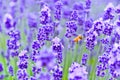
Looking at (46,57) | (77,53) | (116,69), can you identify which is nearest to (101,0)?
(77,53)

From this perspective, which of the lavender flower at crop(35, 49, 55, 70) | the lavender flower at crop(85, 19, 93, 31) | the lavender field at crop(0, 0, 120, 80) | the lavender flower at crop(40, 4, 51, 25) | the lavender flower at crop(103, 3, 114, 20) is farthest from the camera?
the lavender flower at crop(85, 19, 93, 31)

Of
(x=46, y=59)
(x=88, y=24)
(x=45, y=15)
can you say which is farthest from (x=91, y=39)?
(x=46, y=59)

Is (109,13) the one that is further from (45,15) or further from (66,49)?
(66,49)

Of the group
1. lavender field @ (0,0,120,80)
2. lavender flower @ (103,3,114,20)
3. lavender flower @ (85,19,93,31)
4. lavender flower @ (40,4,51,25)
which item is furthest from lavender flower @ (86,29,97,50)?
lavender flower @ (85,19,93,31)

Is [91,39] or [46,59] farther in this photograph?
[91,39]

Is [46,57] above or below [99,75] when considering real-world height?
above

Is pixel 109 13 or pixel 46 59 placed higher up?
pixel 109 13

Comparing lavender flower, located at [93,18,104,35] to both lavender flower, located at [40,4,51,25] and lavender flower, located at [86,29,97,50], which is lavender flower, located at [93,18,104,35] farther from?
lavender flower, located at [40,4,51,25]

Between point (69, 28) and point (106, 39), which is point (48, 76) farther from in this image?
point (69, 28)

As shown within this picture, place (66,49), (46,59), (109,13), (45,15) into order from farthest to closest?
(66,49) → (109,13) → (45,15) → (46,59)

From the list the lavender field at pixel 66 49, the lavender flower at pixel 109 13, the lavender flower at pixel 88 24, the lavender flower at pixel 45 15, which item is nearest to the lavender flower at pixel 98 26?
the lavender field at pixel 66 49

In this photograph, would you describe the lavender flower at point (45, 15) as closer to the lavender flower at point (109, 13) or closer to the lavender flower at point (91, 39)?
the lavender flower at point (91, 39)
